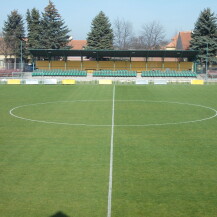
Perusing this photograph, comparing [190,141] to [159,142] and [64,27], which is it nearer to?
[159,142]

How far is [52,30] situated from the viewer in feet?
245

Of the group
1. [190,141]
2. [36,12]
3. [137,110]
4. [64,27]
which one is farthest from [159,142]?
[36,12]

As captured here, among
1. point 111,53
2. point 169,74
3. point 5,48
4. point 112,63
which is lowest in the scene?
point 169,74

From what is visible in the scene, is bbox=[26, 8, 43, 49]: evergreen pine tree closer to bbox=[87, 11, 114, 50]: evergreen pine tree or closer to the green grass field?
bbox=[87, 11, 114, 50]: evergreen pine tree

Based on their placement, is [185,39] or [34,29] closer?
[34,29]

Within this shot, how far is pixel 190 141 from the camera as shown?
676 inches

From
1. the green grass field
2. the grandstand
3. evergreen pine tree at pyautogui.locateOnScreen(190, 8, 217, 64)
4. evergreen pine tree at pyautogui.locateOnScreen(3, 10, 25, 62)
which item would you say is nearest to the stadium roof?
the grandstand

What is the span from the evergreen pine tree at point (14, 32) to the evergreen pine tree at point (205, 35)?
37676 millimetres

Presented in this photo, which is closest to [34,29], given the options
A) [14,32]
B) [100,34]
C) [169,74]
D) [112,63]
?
[14,32]

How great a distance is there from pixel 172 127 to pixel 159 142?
3641 millimetres

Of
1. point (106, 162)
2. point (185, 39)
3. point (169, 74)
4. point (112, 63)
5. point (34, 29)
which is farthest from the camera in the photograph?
point (185, 39)

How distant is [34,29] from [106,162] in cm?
7064

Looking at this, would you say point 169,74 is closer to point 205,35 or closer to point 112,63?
point 112,63

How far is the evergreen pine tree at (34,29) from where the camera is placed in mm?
76344
